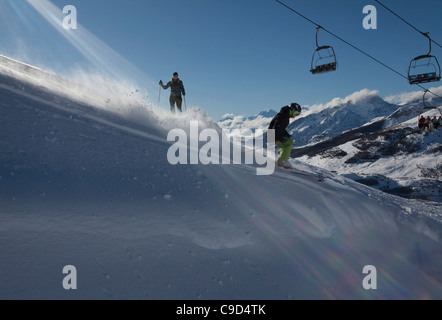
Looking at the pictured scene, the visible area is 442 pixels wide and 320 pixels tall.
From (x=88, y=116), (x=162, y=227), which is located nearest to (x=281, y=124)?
(x=88, y=116)

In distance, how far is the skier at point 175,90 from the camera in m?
A: 13.8

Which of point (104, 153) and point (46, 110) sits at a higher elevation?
point (46, 110)

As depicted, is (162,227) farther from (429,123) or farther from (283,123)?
(429,123)

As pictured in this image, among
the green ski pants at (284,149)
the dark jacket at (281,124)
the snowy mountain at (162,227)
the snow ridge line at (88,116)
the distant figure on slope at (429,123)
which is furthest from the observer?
the distant figure on slope at (429,123)

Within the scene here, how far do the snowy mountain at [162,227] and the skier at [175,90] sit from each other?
6.14 m

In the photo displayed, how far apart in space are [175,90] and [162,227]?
10782 mm

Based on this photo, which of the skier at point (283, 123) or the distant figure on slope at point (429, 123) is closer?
the skier at point (283, 123)

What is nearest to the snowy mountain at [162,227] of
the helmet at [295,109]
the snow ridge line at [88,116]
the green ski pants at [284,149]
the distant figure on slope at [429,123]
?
the snow ridge line at [88,116]

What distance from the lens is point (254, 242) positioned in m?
4.63

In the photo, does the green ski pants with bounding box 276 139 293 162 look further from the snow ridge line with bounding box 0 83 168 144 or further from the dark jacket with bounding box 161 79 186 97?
the dark jacket with bounding box 161 79 186 97

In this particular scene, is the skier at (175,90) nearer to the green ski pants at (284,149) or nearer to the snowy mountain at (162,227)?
the snowy mountain at (162,227)
